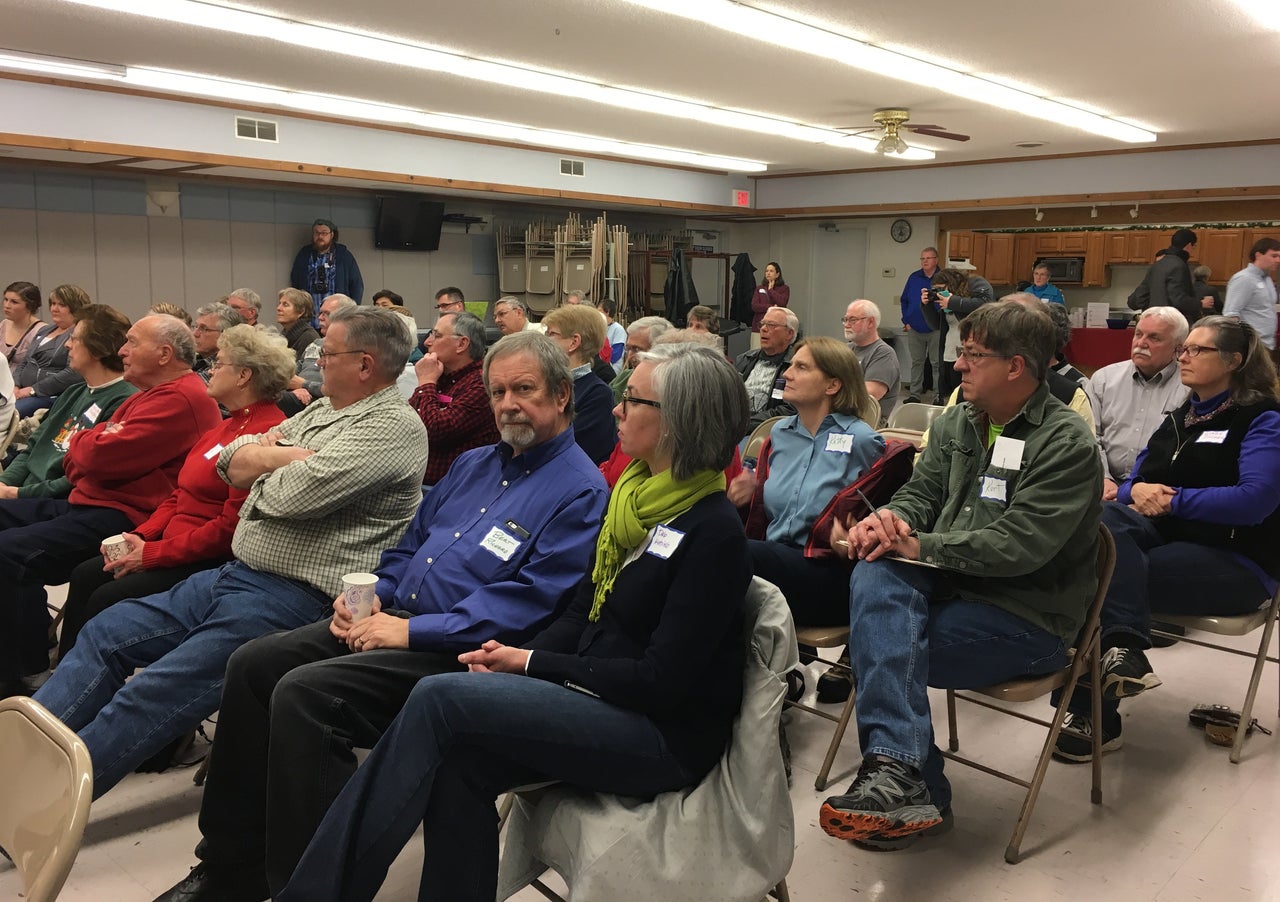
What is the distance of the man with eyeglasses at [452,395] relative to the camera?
12.1ft

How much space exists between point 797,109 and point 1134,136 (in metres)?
3.68

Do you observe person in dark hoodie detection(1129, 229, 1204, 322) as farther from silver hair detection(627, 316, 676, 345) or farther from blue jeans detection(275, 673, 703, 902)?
blue jeans detection(275, 673, 703, 902)

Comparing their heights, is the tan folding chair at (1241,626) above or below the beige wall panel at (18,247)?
below

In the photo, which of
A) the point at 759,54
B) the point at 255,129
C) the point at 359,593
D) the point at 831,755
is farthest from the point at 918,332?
the point at 359,593

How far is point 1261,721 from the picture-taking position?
127 inches

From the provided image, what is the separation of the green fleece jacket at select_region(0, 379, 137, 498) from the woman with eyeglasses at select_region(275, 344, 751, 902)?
2383mm

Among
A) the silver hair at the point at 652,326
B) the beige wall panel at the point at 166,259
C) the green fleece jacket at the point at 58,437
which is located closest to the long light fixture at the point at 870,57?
the silver hair at the point at 652,326

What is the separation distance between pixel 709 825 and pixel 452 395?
8.38 ft

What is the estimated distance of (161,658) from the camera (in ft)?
7.79

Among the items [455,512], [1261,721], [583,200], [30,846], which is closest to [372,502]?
[455,512]

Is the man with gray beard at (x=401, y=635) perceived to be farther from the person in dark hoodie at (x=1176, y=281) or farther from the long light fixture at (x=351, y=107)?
the person in dark hoodie at (x=1176, y=281)

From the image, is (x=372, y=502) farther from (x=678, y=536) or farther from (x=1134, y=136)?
(x=1134, y=136)

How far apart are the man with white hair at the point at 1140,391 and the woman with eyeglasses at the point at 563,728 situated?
2.44 meters

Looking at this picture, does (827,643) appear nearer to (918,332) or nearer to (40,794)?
(40,794)
